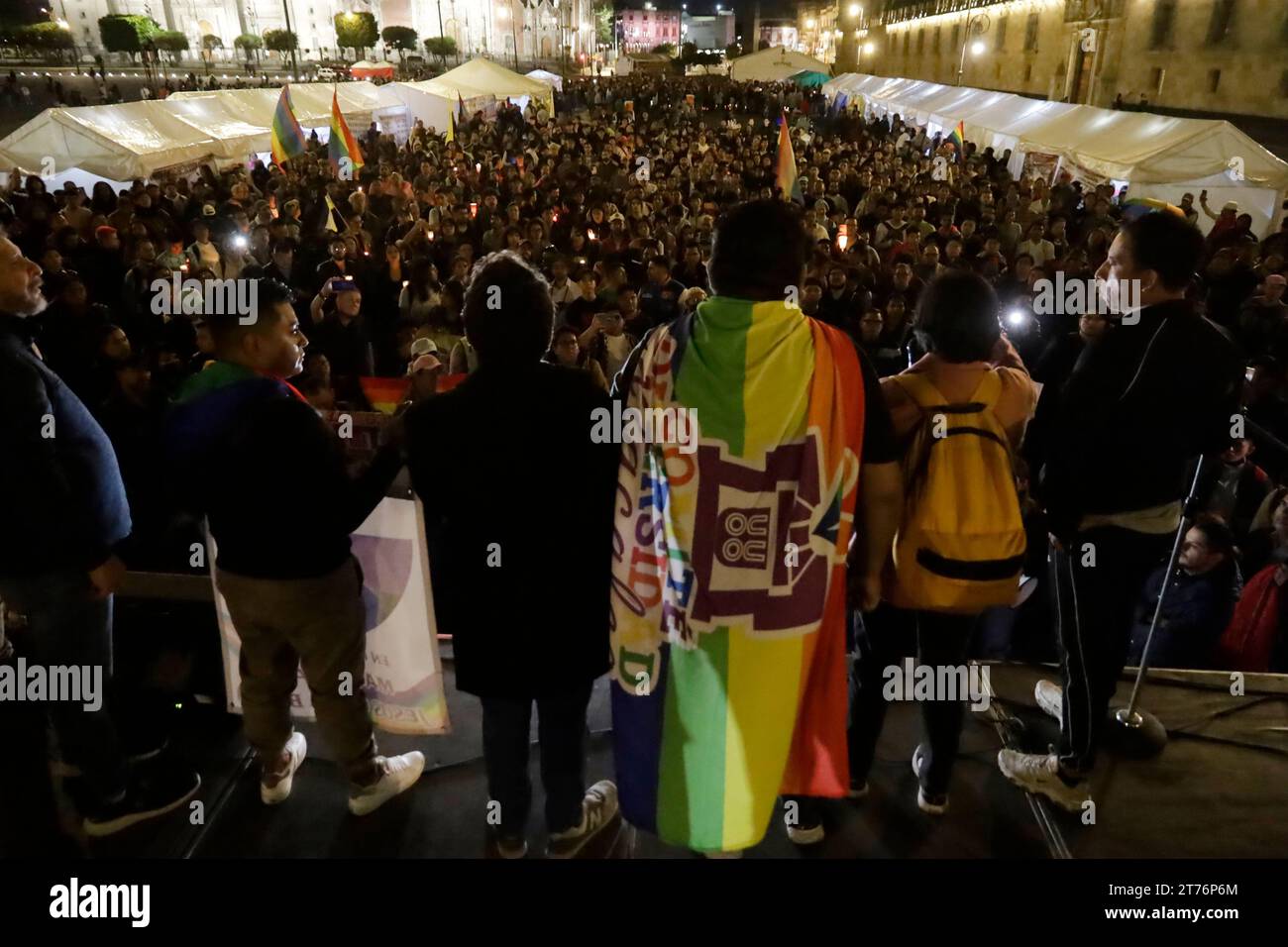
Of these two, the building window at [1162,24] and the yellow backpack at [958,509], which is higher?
the building window at [1162,24]

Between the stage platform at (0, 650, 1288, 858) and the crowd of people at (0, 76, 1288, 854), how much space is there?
0.11 m

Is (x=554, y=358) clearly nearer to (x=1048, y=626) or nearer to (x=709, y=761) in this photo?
(x=1048, y=626)

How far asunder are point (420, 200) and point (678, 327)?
11.0 metres

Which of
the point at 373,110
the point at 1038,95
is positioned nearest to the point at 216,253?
the point at 373,110

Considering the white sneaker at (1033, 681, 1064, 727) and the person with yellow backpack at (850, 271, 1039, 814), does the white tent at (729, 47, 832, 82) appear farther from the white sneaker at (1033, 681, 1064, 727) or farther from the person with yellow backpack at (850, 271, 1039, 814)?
the person with yellow backpack at (850, 271, 1039, 814)

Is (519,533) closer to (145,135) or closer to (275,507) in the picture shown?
(275,507)

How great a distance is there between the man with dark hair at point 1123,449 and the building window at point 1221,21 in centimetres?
3318

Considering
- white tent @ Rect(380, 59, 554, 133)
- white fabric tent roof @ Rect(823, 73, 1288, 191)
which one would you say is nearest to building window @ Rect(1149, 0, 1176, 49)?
white fabric tent roof @ Rect(823, 73, 1288, 191)

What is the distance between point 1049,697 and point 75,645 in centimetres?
342

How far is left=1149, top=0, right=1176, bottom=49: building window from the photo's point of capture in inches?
1170

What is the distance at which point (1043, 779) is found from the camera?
106 inches

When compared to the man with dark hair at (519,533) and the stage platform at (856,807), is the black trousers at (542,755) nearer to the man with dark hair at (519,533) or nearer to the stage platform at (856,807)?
the man with dark hair at (519,533)

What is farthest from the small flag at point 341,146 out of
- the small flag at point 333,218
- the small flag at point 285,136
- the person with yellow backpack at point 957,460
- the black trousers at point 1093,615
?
the black trousers at point 1093,615

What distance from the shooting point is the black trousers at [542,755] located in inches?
90.6
